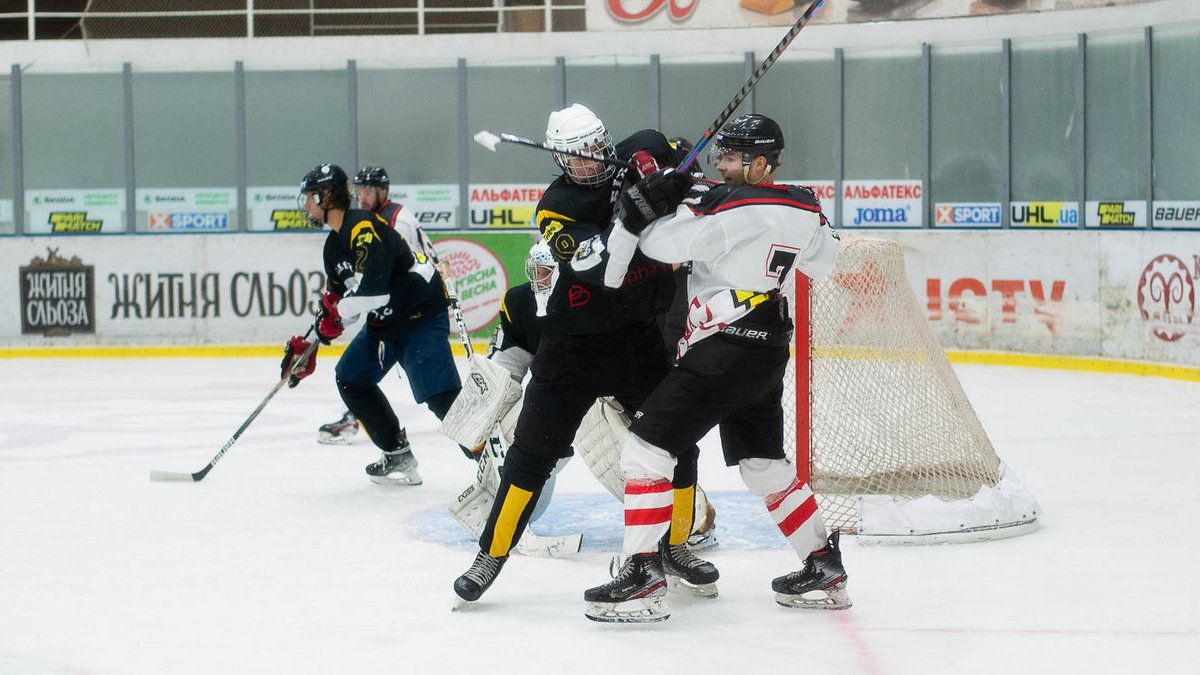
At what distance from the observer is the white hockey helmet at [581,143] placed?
3906 millimetres

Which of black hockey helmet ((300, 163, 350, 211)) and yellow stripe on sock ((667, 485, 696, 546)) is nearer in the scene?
yellow stripe on sock ((667, 485, 696, 546))

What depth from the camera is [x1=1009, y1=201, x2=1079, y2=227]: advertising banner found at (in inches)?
445

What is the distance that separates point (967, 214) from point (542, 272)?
823 cm

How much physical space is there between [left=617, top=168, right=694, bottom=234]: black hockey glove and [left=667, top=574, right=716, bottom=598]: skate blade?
1094 mm

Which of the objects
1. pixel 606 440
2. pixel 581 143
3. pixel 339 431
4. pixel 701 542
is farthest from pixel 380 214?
pixel 581 143

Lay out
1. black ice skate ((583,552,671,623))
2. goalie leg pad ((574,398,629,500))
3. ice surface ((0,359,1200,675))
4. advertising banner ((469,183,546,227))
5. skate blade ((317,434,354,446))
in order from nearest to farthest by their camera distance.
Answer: ice surface ((0,359,1200,675)) < black ice skate ((583,552,671,623)) < goalie leg pad ((574,398,629,500)) < skate blade ((317,434,354,446)) < advertising banner ((469,183,546,227))

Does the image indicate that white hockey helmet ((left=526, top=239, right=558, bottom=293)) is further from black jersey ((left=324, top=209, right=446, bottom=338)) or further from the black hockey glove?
black jersey ((left=324, top=209, right=446, bottom=338))

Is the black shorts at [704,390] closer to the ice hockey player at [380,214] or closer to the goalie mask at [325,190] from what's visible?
the goalie mask at [325,190]

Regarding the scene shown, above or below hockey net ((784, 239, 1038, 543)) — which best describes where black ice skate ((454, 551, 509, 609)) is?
below

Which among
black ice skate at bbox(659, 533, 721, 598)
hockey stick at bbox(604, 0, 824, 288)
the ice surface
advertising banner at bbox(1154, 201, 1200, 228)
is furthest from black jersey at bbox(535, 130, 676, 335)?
advertising banner at bbox(1154, 201, 1200, 228)

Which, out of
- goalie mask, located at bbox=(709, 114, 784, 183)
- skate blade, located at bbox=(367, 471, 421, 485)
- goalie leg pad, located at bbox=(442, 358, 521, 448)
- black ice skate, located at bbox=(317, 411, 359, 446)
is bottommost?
skate blade, located at bbox=(367, 471, 421, 485)

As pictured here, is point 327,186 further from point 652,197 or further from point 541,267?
point 652,197

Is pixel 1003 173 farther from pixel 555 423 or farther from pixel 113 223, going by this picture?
pixel 555 423

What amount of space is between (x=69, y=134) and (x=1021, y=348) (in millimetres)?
7779
